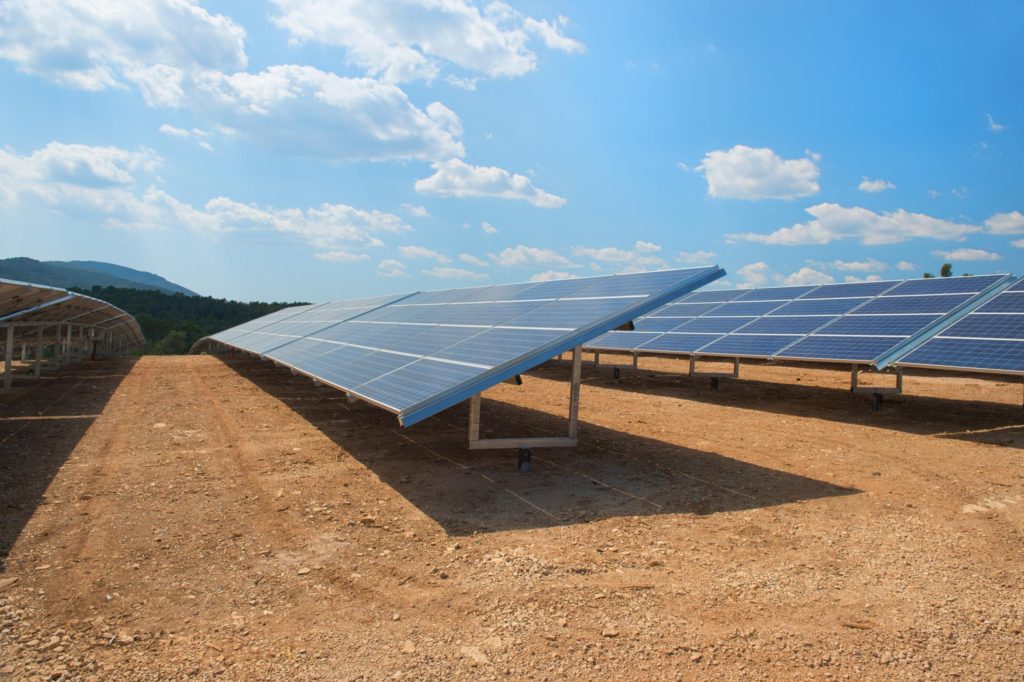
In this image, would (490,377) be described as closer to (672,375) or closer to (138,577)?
(138,577)

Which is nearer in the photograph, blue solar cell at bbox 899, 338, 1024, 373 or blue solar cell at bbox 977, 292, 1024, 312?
blue solar cell at bbox 899, 338, 1024, 373

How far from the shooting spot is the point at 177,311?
88562 mm

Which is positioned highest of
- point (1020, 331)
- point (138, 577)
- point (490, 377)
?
point (1020, 331)

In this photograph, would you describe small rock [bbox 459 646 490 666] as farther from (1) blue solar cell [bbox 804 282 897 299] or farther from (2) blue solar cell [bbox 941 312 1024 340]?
(1) blue solar cell [bbox 804 282 897 299]

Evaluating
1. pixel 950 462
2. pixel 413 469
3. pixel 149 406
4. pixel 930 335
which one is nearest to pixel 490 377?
pixel 413 469

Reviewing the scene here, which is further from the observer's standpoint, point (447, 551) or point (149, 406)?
point (149, 406)

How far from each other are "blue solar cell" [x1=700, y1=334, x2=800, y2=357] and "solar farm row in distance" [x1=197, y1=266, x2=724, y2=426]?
6.28 m

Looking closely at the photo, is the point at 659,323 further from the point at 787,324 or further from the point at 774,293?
the point at 787,324

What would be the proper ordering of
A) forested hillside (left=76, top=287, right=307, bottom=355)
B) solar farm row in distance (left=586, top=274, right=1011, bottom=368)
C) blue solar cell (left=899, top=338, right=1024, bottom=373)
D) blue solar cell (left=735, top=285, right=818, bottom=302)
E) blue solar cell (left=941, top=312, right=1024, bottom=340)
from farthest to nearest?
forested hillside (left=76, top=287, right=307, bottom=355)
blue solar cell (left=735, top=285, right=818, bottom=302)
solar farm row in distance (left=586, top=274, right=1011, bottom=368)
blue solar cell (left=941, top=312, right=1024, bottom=340)
blue solar cell (left=899, top=338, right=1024, bottom=373)

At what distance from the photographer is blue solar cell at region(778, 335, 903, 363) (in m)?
14.9

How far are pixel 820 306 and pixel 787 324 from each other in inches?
80.9

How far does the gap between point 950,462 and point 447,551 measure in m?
8.68

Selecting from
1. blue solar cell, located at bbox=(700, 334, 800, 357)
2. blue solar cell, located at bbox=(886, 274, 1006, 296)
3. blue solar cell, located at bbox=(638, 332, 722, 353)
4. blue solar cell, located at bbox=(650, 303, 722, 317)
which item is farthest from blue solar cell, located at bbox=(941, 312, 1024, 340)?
blue solar cell, located at bbox=(650, 303, 722, 317)

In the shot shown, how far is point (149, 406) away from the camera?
1542 cm
